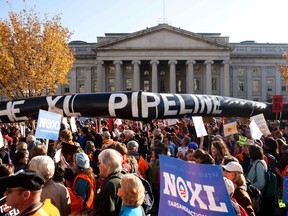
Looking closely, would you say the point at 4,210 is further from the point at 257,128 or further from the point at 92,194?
the point at 257,128

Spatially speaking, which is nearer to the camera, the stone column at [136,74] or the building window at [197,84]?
the stone column at [136,74]

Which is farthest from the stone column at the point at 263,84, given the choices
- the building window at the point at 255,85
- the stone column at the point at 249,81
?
the stone column at the point at 249,81

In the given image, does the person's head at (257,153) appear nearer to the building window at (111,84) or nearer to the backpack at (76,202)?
the backpack at (76,202)

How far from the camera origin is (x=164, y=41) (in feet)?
206

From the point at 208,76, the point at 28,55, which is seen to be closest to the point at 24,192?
the point at 28,55

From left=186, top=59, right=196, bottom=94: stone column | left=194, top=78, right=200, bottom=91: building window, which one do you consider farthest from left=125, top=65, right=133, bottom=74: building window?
left=194, top=78, right=200, bottom=91: building window

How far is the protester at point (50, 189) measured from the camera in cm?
476

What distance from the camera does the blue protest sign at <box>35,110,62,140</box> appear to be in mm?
8438

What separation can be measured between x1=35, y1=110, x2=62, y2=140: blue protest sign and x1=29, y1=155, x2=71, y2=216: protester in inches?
141

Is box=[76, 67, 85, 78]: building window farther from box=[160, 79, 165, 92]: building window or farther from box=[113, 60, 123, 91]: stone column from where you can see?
box=[160, 79, 165, 92]: building window

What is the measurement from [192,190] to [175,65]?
63.9m

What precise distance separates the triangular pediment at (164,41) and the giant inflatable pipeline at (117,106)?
1961 inches

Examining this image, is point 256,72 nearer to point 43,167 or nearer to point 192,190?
point 43,167

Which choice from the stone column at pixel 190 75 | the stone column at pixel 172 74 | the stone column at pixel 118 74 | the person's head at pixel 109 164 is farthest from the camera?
the stone column at pixel 172 74
